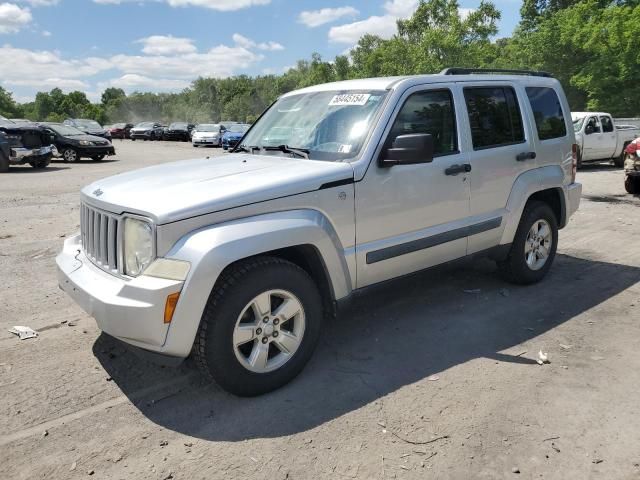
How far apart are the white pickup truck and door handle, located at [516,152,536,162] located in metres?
12.0

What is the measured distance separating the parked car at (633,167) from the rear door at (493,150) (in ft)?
23.0

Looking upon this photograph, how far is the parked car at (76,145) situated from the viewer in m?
20.3

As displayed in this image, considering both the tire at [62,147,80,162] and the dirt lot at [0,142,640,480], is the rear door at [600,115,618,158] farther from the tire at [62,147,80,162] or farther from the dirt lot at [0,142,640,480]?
the tire at [62,147,80,162]

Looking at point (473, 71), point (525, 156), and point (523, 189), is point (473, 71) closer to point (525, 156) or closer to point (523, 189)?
point (525, 156)

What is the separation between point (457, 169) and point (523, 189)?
1.00 meters

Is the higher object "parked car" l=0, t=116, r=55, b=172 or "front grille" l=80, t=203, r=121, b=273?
"parked car" l=0, t=116, r=55, b=172

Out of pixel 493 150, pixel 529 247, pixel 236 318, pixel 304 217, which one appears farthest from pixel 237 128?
pixel 236 318

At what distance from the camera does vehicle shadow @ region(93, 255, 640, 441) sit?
317 cm

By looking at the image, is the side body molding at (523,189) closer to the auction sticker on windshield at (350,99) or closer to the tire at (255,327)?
the auction sticker on windshield at (350,99)

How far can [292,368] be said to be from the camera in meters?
3.45

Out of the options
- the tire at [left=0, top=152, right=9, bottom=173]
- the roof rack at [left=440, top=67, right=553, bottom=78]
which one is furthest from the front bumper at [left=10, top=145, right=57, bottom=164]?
the roof rack at [left=440, top=67, right=553, bottom=78]

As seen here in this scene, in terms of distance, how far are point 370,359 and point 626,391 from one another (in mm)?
1639

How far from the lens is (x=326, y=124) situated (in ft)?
13.5

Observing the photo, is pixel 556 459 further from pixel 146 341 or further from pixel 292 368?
pixel 146 341
